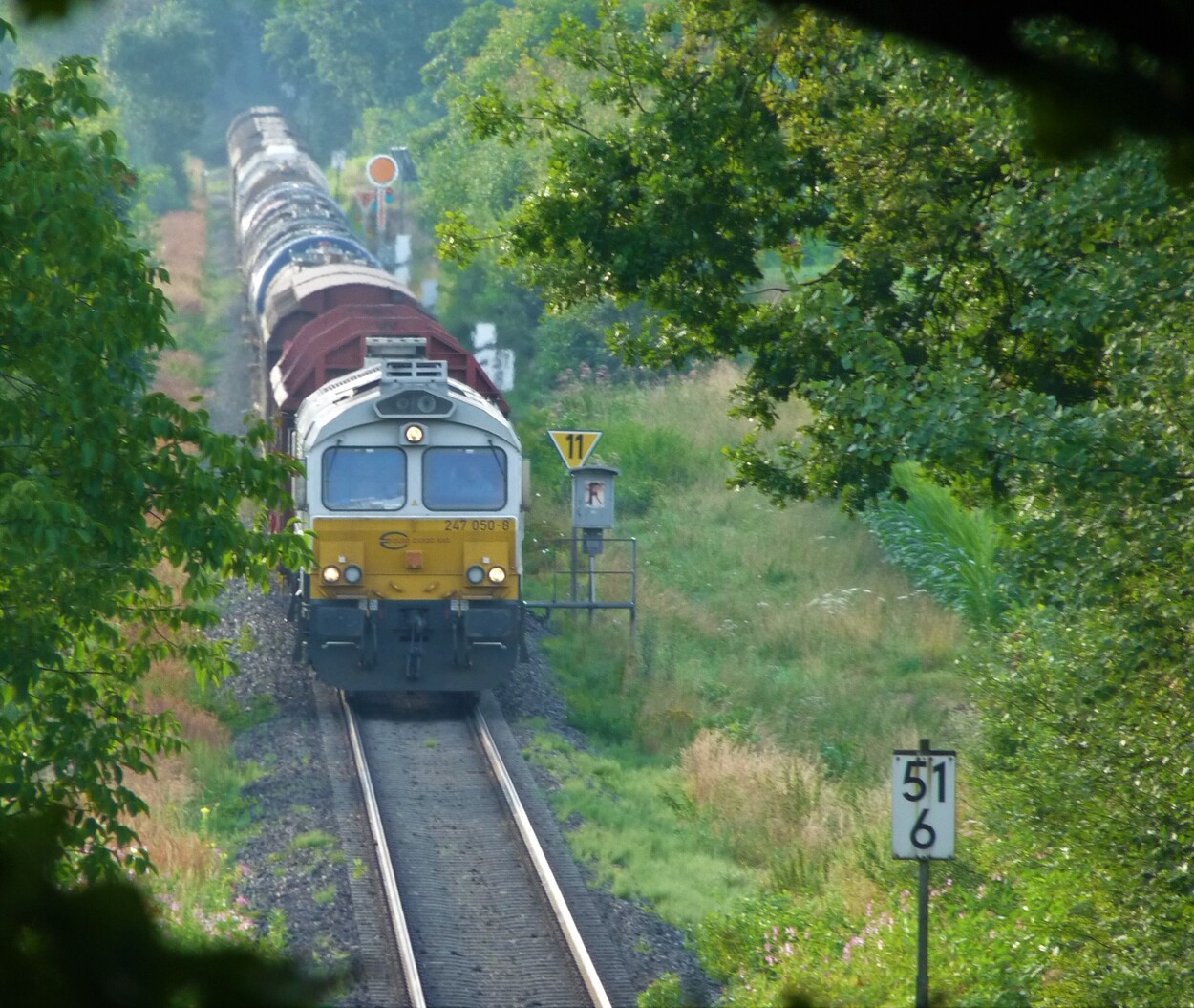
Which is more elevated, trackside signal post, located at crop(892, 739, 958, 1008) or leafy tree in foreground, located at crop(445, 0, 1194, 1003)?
leafy tree in foreground, located at crop(445, 0, 1194, 1003)

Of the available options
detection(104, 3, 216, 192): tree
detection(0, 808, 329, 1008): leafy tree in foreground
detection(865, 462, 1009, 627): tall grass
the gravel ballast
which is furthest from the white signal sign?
detection(104, 3, 216, 192): tree

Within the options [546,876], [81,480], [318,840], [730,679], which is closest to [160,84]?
[730,679]

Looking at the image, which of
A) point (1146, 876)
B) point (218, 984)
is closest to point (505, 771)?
point (1146, 876)

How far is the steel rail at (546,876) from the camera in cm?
924

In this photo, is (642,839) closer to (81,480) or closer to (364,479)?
(364,479)

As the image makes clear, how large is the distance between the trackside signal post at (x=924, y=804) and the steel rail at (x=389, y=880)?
310 cm

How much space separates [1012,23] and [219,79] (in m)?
79.4

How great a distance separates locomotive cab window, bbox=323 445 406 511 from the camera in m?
14.8

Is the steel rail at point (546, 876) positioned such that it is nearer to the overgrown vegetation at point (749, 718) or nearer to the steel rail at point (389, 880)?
the overgrown vegetation at point (749, 718)

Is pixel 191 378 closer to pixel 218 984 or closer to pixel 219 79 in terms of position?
pixel 218 984

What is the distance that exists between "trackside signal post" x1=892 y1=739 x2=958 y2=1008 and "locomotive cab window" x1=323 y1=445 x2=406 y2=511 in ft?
26.2

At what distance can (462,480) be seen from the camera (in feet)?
49.4

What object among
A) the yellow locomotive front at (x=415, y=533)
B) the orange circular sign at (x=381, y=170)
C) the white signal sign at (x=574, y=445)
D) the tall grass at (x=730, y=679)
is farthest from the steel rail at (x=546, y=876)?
the orange circular sign at (x=381, y=170)

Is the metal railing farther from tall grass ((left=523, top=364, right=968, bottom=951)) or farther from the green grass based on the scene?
the green grass
